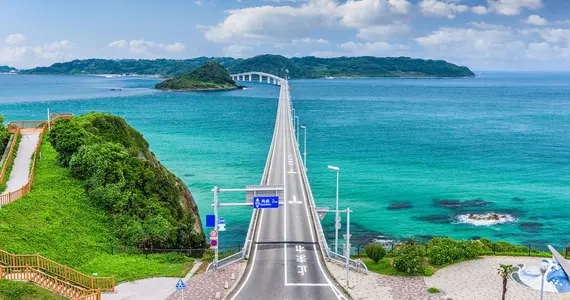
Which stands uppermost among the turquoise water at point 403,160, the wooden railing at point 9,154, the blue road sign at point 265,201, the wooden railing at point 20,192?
the wooden railing at point 9,154

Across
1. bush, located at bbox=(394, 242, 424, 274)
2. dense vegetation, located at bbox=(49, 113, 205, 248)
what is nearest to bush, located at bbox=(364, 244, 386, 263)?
bush, located at bbox=(394, 242, 424, 274)

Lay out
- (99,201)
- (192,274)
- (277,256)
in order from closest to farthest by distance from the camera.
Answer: (192,274) → (277,256) → (99,201)

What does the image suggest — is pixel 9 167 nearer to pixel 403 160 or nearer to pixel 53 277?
pixel 53 277

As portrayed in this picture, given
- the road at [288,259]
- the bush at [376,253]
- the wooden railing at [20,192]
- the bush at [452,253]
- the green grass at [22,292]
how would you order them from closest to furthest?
the green grass at [22,292] → the road at [288,259] → the bush at [452,253] → the bush at [376,253] → the wooden railing at [20,192]

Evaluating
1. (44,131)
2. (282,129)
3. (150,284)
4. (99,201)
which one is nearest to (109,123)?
(44,131)

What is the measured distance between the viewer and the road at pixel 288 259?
2792 cm

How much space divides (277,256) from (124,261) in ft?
32.7

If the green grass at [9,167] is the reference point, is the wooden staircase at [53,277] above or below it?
below

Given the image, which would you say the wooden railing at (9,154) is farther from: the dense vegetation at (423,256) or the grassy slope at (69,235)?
the dense vegetation at (423,256)

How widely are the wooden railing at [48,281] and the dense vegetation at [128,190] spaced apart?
408 inches

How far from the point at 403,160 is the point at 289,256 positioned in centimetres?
5513

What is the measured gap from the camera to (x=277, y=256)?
3372 cm

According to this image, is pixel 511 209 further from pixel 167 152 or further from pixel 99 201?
pixel 167 152

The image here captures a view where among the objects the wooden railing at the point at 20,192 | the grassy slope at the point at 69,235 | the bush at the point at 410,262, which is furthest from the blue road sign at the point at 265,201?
the wooden railing at the point at 20,192
